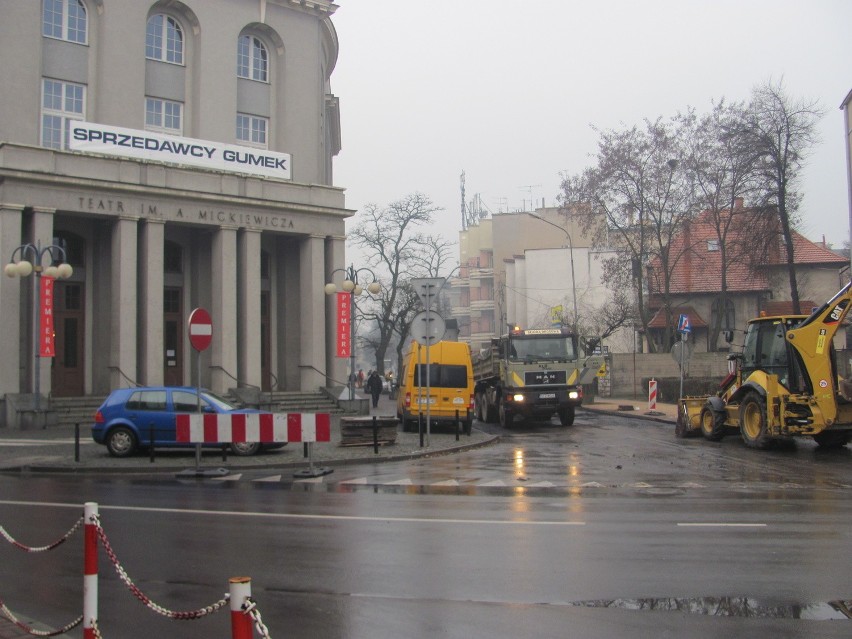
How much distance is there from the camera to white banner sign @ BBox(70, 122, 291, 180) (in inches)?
1158

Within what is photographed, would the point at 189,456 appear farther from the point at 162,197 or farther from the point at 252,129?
the point at 252,129

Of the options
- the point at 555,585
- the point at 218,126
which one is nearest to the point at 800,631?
the point at 555,585

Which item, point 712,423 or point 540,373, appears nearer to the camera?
point 712,423

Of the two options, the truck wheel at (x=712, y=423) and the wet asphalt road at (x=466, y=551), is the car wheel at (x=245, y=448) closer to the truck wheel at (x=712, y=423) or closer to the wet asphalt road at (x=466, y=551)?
the wet asphalt road at (x=466, y=551)

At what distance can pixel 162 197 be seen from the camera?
1202 inches

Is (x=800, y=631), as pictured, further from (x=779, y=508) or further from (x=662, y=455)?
(x=662, y=455)

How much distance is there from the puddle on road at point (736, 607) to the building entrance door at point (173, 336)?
94.6 ft

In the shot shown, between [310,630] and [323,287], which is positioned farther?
[323,287]

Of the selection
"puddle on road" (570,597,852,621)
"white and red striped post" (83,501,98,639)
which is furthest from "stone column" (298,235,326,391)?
"white and red striped post" (83,501,98,639)

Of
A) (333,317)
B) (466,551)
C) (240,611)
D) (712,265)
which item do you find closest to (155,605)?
(240,611)

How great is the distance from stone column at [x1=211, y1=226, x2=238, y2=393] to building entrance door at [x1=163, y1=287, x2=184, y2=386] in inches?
72.6

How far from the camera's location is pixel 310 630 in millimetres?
5906

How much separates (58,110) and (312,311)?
11.9 m

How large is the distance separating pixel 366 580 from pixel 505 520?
3382 mm
